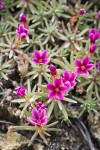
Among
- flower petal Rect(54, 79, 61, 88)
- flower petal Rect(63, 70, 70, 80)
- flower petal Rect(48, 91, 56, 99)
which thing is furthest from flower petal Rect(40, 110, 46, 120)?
flower petal Rect(63, 70, 70, 80)

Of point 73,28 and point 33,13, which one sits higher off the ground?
point 33,13

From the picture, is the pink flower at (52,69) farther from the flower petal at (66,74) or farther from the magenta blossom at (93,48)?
the magenta blossom at (93,48)

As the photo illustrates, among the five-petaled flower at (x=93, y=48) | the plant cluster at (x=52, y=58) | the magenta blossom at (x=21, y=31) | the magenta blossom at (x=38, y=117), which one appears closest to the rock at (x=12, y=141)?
the plant cluster at (x=52, y=58)

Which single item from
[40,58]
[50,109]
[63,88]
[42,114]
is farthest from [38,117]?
[40,58]

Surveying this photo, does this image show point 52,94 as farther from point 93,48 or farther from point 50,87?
point 93,48

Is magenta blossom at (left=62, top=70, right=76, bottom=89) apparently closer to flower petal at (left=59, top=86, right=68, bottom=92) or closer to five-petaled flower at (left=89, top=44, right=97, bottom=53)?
flower petal at (left=59, top=86, right=68, bottom=92)

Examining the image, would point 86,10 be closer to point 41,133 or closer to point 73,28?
point 73,28

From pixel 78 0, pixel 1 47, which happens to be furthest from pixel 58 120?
pixel 78 0
